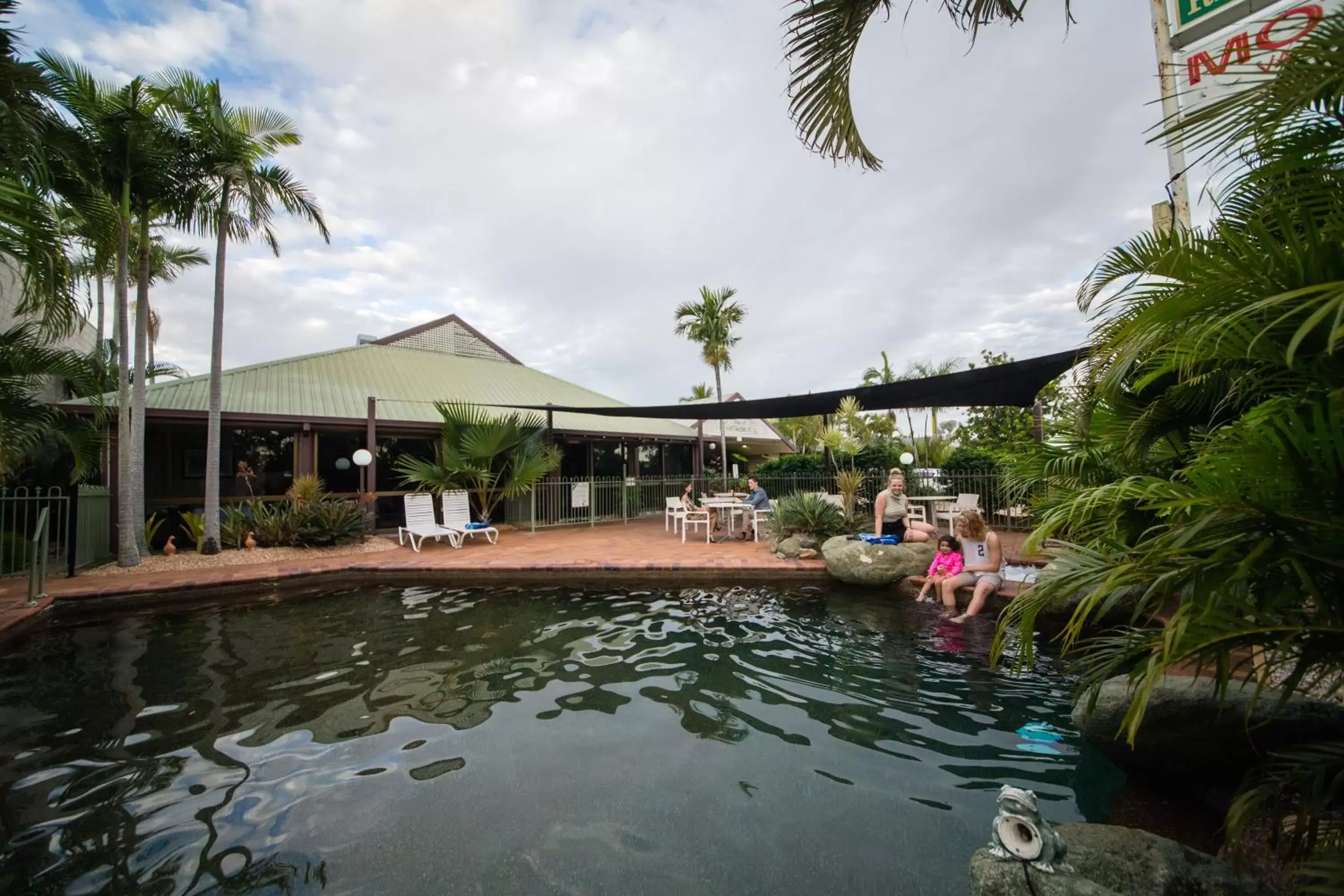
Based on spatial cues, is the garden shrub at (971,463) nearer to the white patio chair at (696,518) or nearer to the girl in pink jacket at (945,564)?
the white patio chair at (696,518)

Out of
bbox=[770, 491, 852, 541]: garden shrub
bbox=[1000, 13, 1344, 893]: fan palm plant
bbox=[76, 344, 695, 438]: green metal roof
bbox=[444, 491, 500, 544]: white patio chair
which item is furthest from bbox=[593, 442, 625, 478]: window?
bbox=[1000, 13, 1344, 893]: fan palm plant

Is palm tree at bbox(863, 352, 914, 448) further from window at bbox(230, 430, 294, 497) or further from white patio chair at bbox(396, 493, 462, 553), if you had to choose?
window at bbox(230, 430, 294, 497)

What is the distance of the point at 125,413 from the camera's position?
8391mm

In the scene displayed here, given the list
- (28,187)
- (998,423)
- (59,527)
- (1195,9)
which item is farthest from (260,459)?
(998,423)

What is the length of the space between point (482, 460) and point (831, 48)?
1003 centimetres

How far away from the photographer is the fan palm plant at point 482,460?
36.1 feet

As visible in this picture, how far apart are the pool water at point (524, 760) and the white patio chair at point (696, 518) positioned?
4.54m

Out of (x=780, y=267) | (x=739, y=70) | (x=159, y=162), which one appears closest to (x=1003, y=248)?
(x=780, y=267)

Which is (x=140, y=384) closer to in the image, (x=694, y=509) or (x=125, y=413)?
(x=125, y=413)

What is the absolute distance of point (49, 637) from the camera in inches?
209

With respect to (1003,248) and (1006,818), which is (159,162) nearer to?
(1006,818)

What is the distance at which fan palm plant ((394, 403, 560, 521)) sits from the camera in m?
11.0

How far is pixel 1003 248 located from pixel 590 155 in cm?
854

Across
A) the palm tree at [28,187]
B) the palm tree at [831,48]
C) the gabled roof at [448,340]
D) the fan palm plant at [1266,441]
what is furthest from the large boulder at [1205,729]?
the gabled roof at [448,340]
